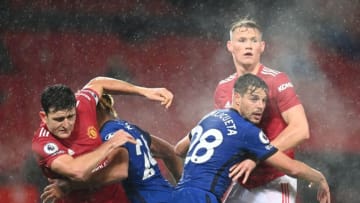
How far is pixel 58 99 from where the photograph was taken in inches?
149

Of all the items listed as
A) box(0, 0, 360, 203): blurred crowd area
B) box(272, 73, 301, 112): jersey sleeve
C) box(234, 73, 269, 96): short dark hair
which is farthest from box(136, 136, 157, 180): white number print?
box(0, 0, 360, 203): blurred crowd area

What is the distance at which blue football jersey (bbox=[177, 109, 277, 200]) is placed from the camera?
3.81 meters

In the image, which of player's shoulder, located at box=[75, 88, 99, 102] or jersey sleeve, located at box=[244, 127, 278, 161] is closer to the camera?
jersey sleeve, located at box=[244, 127, 278, 161]

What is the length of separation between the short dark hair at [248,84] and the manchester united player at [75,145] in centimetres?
63

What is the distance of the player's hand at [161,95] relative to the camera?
13.5 feet

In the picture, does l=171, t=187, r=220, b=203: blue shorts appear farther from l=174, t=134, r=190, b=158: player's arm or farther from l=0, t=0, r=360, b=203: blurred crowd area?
l=0, t=0, r=360, b=203: blurred crowd area

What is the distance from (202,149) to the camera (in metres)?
3.84

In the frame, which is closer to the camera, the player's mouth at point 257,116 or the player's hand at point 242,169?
the player's hand at point 242,169

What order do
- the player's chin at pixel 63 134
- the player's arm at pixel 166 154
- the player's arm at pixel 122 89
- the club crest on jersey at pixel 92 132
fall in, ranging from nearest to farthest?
the player's chin at pixel 63 134, the club crest on jersey at pixel 92 132, the player's arm at pixel 122 89, the player's arm at pixel 166 154

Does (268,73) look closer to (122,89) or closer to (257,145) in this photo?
(257,145)

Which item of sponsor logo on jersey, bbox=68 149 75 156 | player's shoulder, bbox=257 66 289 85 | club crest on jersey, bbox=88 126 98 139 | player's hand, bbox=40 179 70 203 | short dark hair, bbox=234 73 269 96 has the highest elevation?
short dark hair, bbox=234 73 269 96

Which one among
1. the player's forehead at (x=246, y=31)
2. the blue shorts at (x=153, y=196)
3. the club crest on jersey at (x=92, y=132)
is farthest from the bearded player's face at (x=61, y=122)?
the player's forehead at (x=246, y=31)

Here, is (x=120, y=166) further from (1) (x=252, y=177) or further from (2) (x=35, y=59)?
(2) (x=35, y=59)

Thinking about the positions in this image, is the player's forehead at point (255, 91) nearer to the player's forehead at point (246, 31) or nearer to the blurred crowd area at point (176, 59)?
the player's forehead at point (246, 31)
